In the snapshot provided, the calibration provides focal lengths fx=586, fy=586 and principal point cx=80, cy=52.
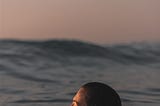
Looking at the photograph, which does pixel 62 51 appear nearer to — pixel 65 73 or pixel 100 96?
pixel 65 73

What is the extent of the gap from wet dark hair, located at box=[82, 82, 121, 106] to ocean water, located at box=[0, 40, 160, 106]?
3.67 m

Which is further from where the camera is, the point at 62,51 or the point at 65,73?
the point at 62,51

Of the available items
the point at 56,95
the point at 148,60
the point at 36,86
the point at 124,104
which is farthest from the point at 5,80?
the point at 148,60

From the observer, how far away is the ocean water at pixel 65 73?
953cm

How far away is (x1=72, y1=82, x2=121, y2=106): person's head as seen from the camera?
5211mm

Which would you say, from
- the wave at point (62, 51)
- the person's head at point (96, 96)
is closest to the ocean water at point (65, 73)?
the wave at point (62, 51)

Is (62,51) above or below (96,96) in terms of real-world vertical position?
below

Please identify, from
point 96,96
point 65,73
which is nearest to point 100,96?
point 96,96

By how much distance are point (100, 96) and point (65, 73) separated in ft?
25.9

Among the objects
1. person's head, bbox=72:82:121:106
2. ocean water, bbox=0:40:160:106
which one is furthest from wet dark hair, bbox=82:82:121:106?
ocean water, bbox=0:40:160:106

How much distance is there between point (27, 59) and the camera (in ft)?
52.9

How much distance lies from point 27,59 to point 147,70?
11.5 ft

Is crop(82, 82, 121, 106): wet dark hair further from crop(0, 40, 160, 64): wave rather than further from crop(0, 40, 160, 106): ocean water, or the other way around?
crop(0, 40, 160, 64): wave

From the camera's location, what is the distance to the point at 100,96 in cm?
523
